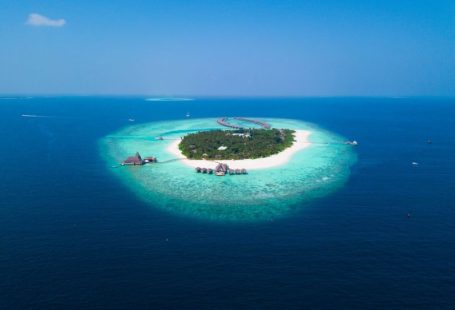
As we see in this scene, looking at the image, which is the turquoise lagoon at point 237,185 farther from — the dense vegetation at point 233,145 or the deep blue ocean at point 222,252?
the dense vegetation at point 233,145

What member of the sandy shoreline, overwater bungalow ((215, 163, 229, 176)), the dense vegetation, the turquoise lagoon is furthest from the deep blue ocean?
the dense vegetation

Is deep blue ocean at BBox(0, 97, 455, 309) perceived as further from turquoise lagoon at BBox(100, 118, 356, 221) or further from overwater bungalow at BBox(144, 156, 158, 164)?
overwater bungalow at BBox(144, 156, 158, 164)

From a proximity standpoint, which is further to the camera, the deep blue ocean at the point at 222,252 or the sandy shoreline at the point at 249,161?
the sandy shoreline at the point at 249,161

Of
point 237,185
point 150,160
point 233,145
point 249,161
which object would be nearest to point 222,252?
point 237,185

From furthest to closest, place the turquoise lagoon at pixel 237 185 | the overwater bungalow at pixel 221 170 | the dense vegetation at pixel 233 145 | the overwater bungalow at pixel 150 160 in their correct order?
the dense vegetation at pixel 233 145, the overwater bungalow at pixel 150 160, the overwater bungalow at pixel 221 170, the turquoise lagoon at pixel 237 185

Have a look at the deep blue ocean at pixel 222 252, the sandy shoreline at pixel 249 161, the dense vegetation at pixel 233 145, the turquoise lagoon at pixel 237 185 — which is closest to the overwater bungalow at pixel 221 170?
the turquoise lagoon at pixel 237 185

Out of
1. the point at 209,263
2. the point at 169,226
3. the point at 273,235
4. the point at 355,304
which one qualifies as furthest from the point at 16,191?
the point at 355,304

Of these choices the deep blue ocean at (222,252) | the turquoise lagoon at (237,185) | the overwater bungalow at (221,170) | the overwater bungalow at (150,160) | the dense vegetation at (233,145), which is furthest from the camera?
the dense vegetation at (233,145)
